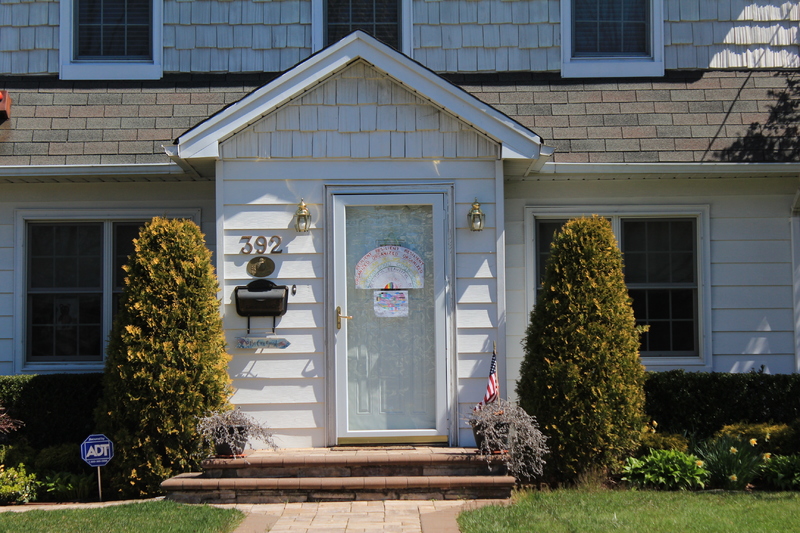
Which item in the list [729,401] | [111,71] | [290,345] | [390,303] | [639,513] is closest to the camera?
[639,513]

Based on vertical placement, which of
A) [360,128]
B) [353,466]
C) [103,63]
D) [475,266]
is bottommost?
[353,466]

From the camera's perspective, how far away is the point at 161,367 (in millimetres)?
6605

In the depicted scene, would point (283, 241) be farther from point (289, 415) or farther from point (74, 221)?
point (74, 221)

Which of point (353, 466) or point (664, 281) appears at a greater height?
point (664, 281)

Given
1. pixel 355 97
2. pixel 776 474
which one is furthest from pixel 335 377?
pixel 776 474

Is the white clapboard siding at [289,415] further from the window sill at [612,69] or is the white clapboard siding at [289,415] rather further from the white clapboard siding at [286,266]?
the window sill at [612,69]

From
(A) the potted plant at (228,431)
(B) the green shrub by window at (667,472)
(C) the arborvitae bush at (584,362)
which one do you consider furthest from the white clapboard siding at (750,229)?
(A) the potted plant at (228,431)

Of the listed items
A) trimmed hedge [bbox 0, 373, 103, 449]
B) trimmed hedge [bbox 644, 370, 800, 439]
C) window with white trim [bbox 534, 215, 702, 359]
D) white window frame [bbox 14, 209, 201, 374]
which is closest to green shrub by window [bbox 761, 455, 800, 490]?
trimmed hedge [bbox 644, 370, 800, 439]

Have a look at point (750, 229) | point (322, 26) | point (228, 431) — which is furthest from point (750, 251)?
point (228, 431)

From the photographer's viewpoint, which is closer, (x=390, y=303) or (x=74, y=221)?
(x=390, y=303)

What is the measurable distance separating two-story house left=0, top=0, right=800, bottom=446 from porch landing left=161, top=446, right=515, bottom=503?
541 millimetres

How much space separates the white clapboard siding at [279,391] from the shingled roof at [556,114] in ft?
8.66

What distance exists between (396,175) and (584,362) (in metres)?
2.41

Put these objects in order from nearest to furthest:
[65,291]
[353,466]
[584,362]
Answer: [353,466]
[584,362]
[65,291]
